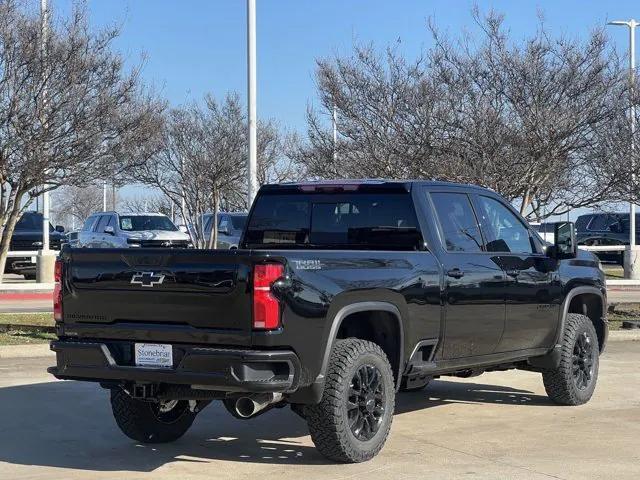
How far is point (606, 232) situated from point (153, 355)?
119 ft

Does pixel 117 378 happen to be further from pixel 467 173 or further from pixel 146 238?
pixel 146 238

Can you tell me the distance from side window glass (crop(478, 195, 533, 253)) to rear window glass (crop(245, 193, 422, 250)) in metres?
0.91

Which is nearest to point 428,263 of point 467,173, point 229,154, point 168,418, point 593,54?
point 168,418

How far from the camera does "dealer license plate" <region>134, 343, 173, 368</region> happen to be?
6.85m

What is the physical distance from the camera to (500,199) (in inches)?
369

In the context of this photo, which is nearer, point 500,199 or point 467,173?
point 500,199

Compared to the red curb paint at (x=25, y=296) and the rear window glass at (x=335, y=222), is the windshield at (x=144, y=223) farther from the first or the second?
the rear window glass at (x=335, y=222)

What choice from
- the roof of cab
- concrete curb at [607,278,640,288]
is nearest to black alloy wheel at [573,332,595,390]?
the roof of cab

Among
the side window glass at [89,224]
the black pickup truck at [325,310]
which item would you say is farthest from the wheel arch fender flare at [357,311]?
the side window glass at [89,224]

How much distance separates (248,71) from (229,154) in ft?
60.6

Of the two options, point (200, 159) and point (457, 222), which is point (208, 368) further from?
point (200, 159)

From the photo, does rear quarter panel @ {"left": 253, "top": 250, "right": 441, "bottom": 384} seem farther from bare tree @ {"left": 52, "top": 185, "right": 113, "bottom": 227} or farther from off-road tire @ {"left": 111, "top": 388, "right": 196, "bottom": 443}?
bare tree @ {"left": 52, "top": 185, "right": 113, "bottom": 227}

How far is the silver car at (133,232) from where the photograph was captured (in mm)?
29125

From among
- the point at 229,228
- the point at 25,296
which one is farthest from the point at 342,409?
the point at 229,228
